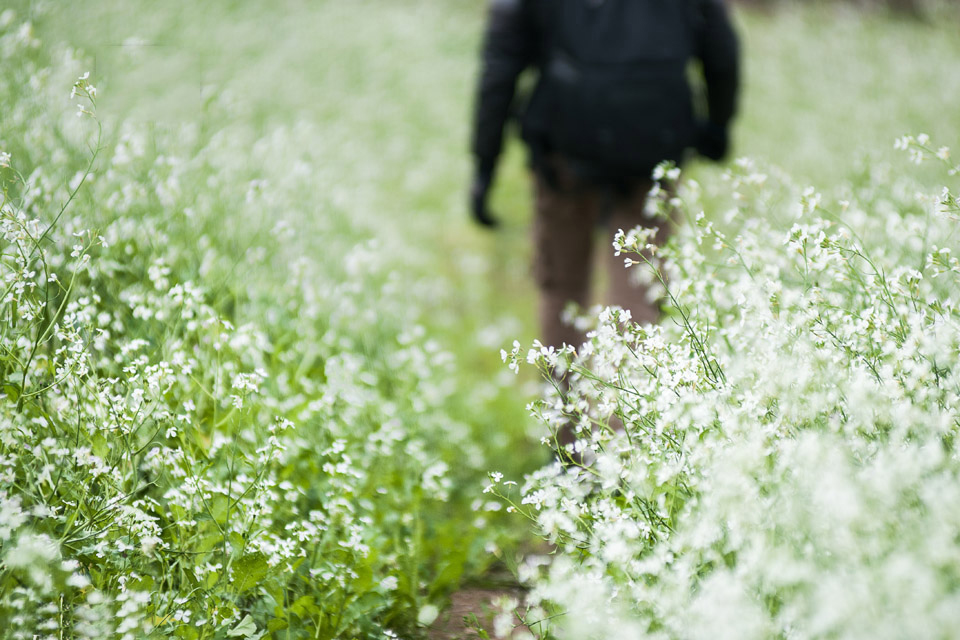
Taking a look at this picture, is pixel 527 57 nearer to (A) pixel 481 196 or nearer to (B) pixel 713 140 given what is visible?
(A) pixel 481 196

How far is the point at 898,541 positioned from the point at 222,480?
2.00 meters

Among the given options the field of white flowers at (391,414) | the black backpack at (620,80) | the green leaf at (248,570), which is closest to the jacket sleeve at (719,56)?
the black backpack at (620,80)

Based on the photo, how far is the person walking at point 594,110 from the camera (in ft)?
10.0

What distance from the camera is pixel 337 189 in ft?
16.6

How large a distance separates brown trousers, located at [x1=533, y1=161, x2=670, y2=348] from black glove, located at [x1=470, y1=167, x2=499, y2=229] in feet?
0.95

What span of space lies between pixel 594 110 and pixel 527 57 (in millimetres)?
A: 568

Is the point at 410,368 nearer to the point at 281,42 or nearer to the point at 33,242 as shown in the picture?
the point at 33,242

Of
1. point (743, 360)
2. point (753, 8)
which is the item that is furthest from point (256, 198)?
point (753, 8)

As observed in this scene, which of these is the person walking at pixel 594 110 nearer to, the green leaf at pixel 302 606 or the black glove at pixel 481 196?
the black glove at pixel 481 196

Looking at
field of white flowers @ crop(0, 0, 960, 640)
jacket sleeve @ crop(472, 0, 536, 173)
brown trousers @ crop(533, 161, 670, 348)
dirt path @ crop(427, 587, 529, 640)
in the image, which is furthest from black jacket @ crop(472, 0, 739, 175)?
dirt path @ crop(427, 587, 529, 640)

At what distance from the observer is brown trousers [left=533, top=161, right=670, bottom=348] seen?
11.0 ft

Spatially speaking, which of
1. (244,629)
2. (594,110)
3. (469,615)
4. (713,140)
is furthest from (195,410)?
(713,140)

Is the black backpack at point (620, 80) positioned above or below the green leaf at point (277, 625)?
above

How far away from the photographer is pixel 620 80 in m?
3.04
